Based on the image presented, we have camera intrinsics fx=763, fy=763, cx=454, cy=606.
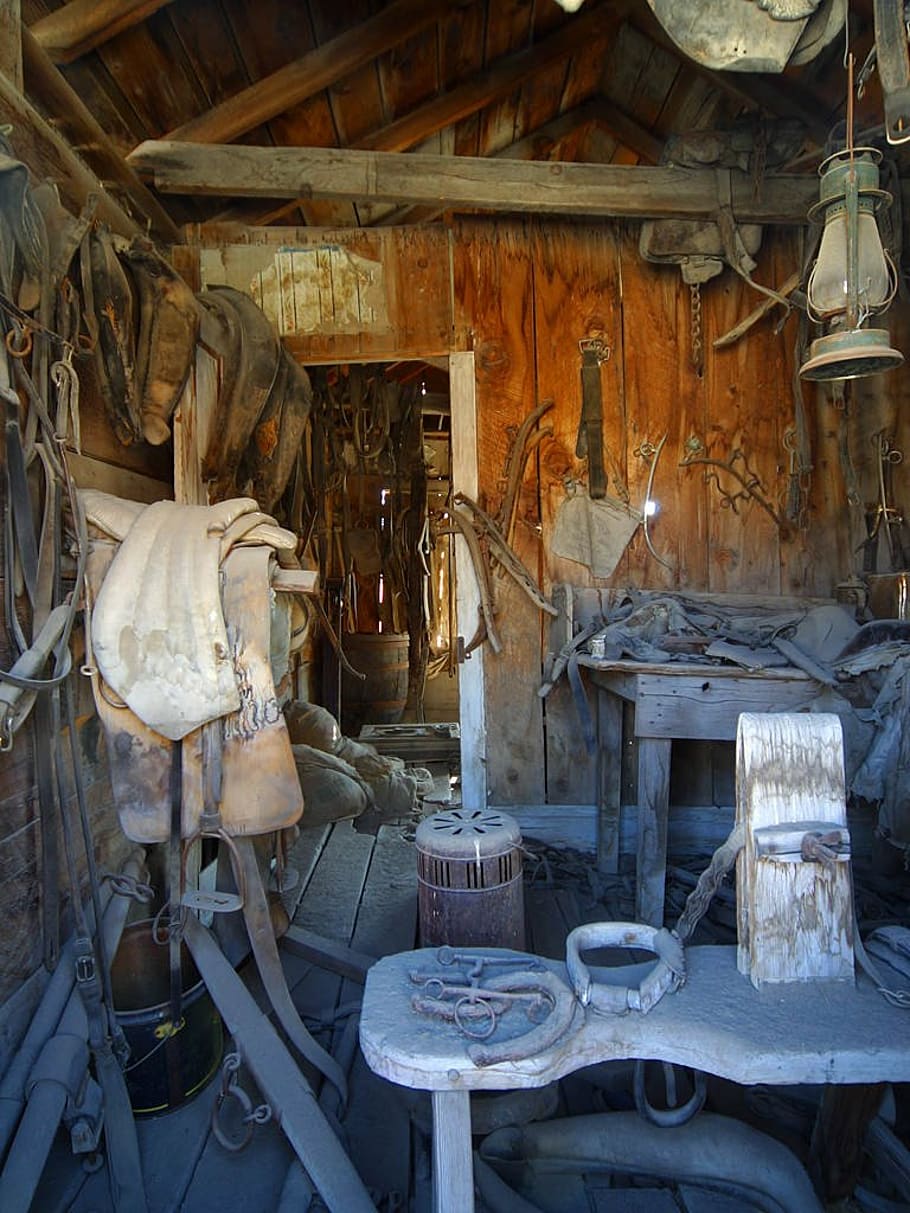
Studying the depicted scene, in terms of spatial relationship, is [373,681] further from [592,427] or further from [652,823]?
[652,823]

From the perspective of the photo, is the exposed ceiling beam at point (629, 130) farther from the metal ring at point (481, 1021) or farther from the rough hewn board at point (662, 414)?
the metal ring at point (481, 1021)

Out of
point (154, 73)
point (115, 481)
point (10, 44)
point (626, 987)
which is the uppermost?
point (154, 73)

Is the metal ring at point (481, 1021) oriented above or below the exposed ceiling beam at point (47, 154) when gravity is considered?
below

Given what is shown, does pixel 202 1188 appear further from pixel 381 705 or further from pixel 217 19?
pixel 381 705

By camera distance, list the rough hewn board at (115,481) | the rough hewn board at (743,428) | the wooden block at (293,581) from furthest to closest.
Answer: the rough hewn board at (743,428) → the rough hewn board at (115,481) → the wooden block at (293,581)

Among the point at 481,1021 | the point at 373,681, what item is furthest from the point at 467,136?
the point at 373,681

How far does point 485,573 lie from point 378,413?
2822mm

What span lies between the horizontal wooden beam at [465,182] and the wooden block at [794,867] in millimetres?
2851

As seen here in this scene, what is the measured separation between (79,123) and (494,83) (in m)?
2.09

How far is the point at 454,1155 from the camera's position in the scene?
1.40 meters

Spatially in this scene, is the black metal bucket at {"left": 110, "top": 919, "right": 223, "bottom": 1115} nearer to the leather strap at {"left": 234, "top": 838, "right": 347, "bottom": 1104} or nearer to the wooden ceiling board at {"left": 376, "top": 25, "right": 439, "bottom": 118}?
the leather strap at {"left": 234, "top": 838, "right": 347, "bottom": 1104}

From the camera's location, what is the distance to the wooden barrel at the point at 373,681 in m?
7.86

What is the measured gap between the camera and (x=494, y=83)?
12.5 ft

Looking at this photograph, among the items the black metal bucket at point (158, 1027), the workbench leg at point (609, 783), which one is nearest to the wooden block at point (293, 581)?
the black metal bucket at point (158, 1027)
